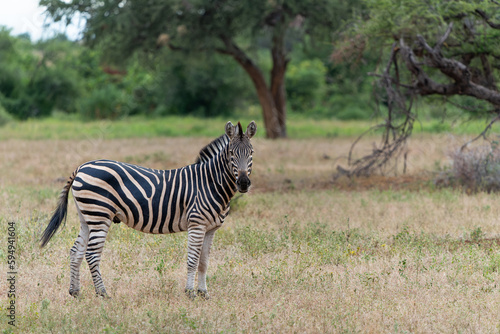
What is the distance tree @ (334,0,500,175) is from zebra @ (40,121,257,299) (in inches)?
264

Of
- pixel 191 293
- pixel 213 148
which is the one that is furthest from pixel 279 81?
pixel 191 293

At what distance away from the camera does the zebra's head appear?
6051 millimetres

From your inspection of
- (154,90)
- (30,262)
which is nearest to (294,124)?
(154,90)

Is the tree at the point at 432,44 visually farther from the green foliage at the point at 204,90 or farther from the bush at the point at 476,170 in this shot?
the green foliage at the point at 204,90

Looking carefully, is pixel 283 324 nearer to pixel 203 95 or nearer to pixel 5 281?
pixel 5 281

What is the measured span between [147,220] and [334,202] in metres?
5.92

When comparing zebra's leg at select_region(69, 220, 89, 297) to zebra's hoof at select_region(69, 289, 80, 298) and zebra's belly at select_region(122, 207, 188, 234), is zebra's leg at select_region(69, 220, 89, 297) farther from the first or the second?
zebra's belly at select_region(122, 207, 188, 234)

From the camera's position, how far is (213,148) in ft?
22.6

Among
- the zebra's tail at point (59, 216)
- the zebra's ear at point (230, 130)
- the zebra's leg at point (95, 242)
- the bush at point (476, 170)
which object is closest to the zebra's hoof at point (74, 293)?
the zebra's leg at point (95, 242)

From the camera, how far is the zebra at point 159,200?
6285mm

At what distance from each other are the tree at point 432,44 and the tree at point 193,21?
15.9 ft

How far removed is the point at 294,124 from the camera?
32.9 metres

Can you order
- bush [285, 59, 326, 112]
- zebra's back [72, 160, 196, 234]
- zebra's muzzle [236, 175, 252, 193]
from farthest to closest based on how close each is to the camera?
bush [285, 59, 326, 112] → zebra's back [72, 160, 196, 234] → zebra's muzzle [236, 175, 252, 193]

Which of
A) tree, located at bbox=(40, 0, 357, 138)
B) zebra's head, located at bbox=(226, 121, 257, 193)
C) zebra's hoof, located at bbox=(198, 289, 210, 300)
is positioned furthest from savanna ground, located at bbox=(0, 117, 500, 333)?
tree, located at bbox=(40, 0, 357, 138)
